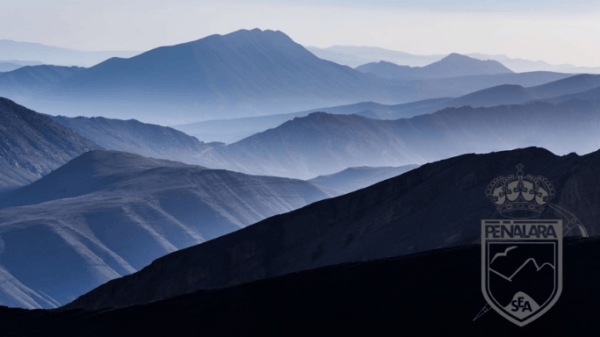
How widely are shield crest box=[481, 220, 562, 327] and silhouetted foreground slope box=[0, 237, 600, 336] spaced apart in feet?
0.83

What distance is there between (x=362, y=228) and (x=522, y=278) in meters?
22.6

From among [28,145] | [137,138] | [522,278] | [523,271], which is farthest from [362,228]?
[137,138]

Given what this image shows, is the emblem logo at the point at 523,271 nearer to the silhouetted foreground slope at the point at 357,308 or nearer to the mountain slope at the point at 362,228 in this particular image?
the silhouetted foreground slope at the point at 357,308

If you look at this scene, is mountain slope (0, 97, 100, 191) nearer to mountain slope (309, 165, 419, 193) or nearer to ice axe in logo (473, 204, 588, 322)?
mountain slope (309, 165, 419, 193)

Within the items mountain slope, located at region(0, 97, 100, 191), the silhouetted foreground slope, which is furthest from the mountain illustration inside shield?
mountain slope, located at region(0, 97, 100, 191)

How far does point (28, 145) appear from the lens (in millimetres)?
129625

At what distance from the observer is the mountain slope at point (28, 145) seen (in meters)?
122

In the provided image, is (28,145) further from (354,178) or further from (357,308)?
(357,308)

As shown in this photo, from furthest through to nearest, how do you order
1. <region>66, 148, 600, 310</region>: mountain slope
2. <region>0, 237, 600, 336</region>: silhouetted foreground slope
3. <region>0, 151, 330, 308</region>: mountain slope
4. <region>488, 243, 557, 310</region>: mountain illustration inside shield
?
<region>0, 151, 330, 308</region>: mountain slope → <region>66, 148, 600, 310</region>: mountain slope → <region>0, 237, 600, 336</region>: silhouetted foreground slope → <region>488, 243, 557, 310</region>: mountain illustration inside shield

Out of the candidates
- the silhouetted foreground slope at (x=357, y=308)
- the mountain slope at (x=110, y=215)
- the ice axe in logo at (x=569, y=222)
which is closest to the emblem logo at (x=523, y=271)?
the silhouetted foreground slope at (x=357, y=308)

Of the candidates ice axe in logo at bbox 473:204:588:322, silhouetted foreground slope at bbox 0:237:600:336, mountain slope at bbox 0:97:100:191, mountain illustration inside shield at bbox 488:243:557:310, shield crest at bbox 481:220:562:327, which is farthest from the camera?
mountain slope at bbox 0:97:100:191

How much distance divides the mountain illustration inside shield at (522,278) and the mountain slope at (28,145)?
108 m

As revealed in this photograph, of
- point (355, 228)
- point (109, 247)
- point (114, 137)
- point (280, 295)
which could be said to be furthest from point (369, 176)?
point (280, 295)

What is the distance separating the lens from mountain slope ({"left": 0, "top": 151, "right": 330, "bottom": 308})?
8094 cm
